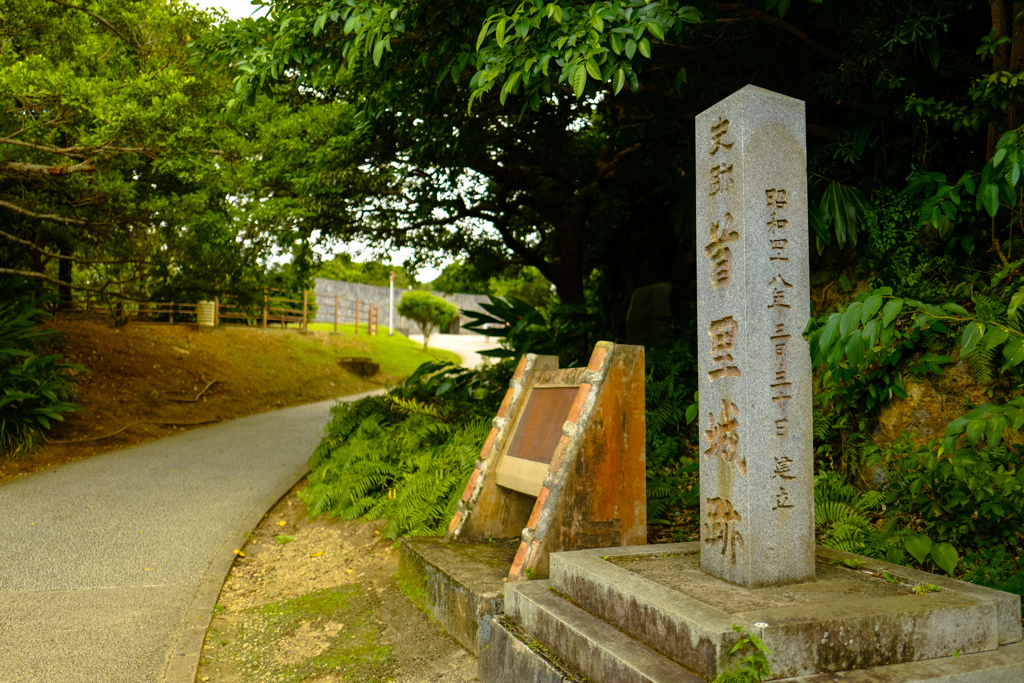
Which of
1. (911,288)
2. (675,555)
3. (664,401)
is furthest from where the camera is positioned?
(664,401)

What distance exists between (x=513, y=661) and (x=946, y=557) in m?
2.52

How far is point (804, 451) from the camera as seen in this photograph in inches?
132

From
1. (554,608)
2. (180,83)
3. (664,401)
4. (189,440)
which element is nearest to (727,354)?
(554,608)

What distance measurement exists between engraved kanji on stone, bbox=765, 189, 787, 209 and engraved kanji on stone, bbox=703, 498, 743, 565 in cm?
147

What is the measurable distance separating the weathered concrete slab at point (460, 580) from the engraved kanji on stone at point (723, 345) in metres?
1.83

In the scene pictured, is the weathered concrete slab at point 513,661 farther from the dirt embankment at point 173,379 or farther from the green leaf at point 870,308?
the dirt embankment at point 173,379

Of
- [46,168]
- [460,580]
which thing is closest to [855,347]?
[460,580]

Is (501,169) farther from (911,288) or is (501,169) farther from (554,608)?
(554,608)

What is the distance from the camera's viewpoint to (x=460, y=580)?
14.0 ft

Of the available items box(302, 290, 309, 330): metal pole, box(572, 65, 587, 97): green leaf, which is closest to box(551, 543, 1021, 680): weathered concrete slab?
box(572, 65, 587, 97): green leaf

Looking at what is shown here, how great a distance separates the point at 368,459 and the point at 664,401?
130 inches

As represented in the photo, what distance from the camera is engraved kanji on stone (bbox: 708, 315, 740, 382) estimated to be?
3354 mm

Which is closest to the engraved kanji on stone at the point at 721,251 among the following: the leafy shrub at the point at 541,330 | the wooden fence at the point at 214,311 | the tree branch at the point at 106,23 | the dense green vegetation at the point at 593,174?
the dense green vegetation at the point at 593,174

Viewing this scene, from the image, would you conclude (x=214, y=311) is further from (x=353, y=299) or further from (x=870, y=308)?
(x=870, y=308)
